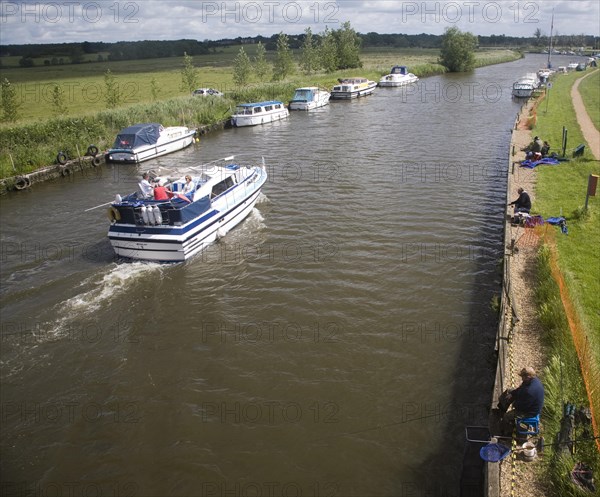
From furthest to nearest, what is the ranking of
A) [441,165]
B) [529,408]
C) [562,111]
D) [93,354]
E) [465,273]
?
[562,111] < [441,165] < [465,273] < [93,354] < [529,408]

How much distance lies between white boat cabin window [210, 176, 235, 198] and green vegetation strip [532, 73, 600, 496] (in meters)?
12.0

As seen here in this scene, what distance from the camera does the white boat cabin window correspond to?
1944cm

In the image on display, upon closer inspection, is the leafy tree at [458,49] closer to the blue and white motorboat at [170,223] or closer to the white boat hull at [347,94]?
the white boat hull at [347,94]

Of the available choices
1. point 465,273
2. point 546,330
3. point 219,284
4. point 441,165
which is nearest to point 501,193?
point 441,165

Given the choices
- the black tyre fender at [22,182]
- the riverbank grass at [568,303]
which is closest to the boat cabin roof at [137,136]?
the black tyre fender at [22,182]

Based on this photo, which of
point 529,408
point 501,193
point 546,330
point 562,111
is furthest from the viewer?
point 562,111

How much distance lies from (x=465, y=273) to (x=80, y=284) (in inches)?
501

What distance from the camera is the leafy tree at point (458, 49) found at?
90.1 metres

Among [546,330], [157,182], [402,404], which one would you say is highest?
[157,182]

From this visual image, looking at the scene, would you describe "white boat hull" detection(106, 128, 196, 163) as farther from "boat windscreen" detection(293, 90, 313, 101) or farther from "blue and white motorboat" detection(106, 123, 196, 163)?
"boat windscreen" detection(293, 90, 313, 101)

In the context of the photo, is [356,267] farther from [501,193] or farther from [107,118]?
[107,118]

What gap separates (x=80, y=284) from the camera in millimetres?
16078

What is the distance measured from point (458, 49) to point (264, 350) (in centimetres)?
9242

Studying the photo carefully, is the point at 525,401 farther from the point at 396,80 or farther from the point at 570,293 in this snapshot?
the point at 396,80
